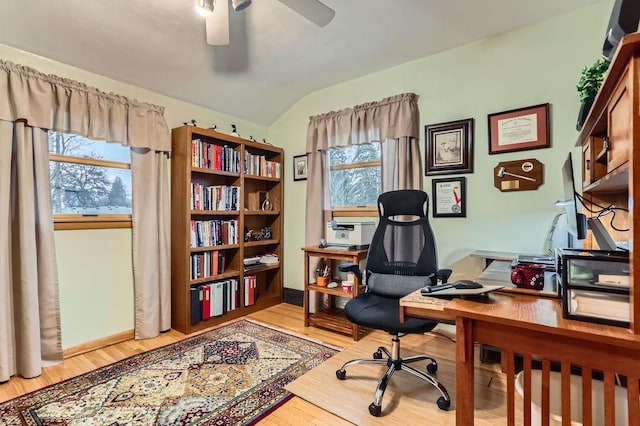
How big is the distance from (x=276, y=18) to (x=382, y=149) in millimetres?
1391

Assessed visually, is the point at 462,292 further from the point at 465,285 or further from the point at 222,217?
the point at 222,217

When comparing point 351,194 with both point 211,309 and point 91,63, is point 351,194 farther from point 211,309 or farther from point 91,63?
point 91,63

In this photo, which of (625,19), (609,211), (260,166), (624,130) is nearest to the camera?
(624,130)

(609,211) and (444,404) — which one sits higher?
(609,211)

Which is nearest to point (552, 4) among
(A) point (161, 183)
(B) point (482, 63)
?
(B) point (482, 63)

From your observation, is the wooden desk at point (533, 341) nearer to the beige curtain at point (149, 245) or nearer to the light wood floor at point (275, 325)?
the light wood floor at point (275, 325)

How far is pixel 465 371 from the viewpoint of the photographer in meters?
1.06

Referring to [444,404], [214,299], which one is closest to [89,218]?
[214,299]

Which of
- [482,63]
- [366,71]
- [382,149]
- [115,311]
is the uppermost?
[366,71]

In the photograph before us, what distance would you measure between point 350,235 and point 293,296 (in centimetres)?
128

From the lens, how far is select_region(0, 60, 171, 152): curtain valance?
2020mm

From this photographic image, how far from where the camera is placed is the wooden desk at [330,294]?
2734 millimetres

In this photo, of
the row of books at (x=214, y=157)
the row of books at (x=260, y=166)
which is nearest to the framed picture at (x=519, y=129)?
the row of books at (x=260, y=166)

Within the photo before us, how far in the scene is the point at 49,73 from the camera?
2.25m
